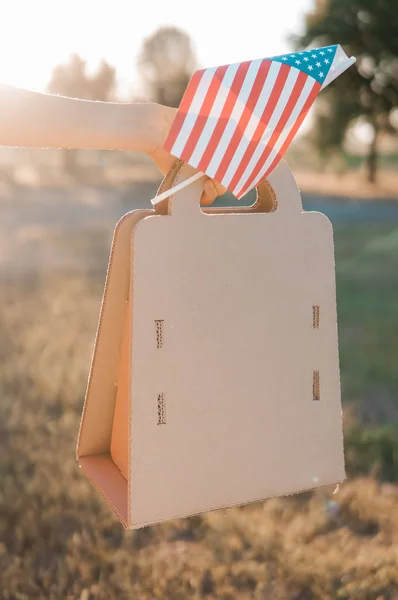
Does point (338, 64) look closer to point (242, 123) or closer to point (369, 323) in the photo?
point (242, 123)

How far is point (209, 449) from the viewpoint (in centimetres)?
141

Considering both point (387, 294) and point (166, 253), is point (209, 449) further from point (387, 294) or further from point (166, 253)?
point (387, 294)

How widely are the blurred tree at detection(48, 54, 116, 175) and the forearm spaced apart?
2.1 inches

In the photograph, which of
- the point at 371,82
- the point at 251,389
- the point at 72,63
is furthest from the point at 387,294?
the point at 371,82

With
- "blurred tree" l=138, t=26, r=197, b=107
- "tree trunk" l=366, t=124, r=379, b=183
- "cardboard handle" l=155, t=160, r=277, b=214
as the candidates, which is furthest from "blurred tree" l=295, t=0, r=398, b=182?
"cardboard handle" l=155, t=160, r=277, b=214

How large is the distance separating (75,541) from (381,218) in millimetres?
10785

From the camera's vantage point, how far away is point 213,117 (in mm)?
1315

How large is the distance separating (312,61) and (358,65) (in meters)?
14.8

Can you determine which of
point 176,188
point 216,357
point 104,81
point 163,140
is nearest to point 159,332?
point 216,357

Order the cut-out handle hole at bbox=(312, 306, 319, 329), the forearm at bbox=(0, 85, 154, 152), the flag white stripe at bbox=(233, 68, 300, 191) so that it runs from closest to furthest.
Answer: the forearm at bbox=(0, 85, 154, 152) → the flag white stripe at bbox=(233, 68, 300, 191) → the cut-out handle hole at bbox=(312, 306, 319, 329)

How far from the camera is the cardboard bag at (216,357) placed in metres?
1.31

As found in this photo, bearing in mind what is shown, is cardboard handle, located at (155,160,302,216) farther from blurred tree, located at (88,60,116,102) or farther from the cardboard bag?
blurred tree, located at (88,60,116,102)

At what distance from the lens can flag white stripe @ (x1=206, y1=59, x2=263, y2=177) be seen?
1.32 meters

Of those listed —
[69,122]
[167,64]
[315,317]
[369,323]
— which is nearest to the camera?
[69,122]
